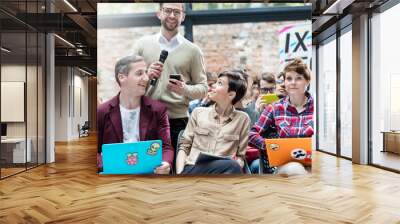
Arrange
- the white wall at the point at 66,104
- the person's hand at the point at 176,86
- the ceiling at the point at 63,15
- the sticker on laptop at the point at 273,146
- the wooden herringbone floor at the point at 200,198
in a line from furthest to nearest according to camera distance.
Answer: the white wall at the point at 66,104 → the ceiling at the point at 63,15 → the sticker on laptop at the point at 273,146 → the person's hand at the point at 176,86 → the wooden herringbone floor at the point at 200,198

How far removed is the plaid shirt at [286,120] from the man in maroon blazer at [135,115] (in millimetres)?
1474

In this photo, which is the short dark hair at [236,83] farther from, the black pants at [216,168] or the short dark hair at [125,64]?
the short dark hair at [125,64]

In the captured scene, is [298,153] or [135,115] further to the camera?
[298,153]

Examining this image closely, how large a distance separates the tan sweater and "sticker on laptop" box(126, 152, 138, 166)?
0.80 metres

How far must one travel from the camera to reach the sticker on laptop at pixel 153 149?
244 inches

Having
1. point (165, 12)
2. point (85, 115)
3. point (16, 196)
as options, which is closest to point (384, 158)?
point (165, 12)

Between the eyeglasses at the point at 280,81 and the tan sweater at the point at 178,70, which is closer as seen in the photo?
the tan sweater at the point at 178,70

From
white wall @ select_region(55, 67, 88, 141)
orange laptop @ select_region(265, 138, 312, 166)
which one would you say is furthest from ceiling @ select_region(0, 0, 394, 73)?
white wall @ select_region(55, 67, 88, 141)

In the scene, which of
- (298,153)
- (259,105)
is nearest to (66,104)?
(259,105)

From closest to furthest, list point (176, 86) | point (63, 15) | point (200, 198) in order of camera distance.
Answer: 1. point (200, 198)
2. point (176, 86)
3. point (63, 15)

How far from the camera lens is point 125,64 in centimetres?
625

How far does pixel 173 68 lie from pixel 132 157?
1480 millimetres

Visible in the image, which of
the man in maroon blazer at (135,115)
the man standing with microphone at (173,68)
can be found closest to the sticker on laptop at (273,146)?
the man standing with microphone at (173,68)

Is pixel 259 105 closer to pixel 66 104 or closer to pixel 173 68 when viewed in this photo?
pixel 173 68
